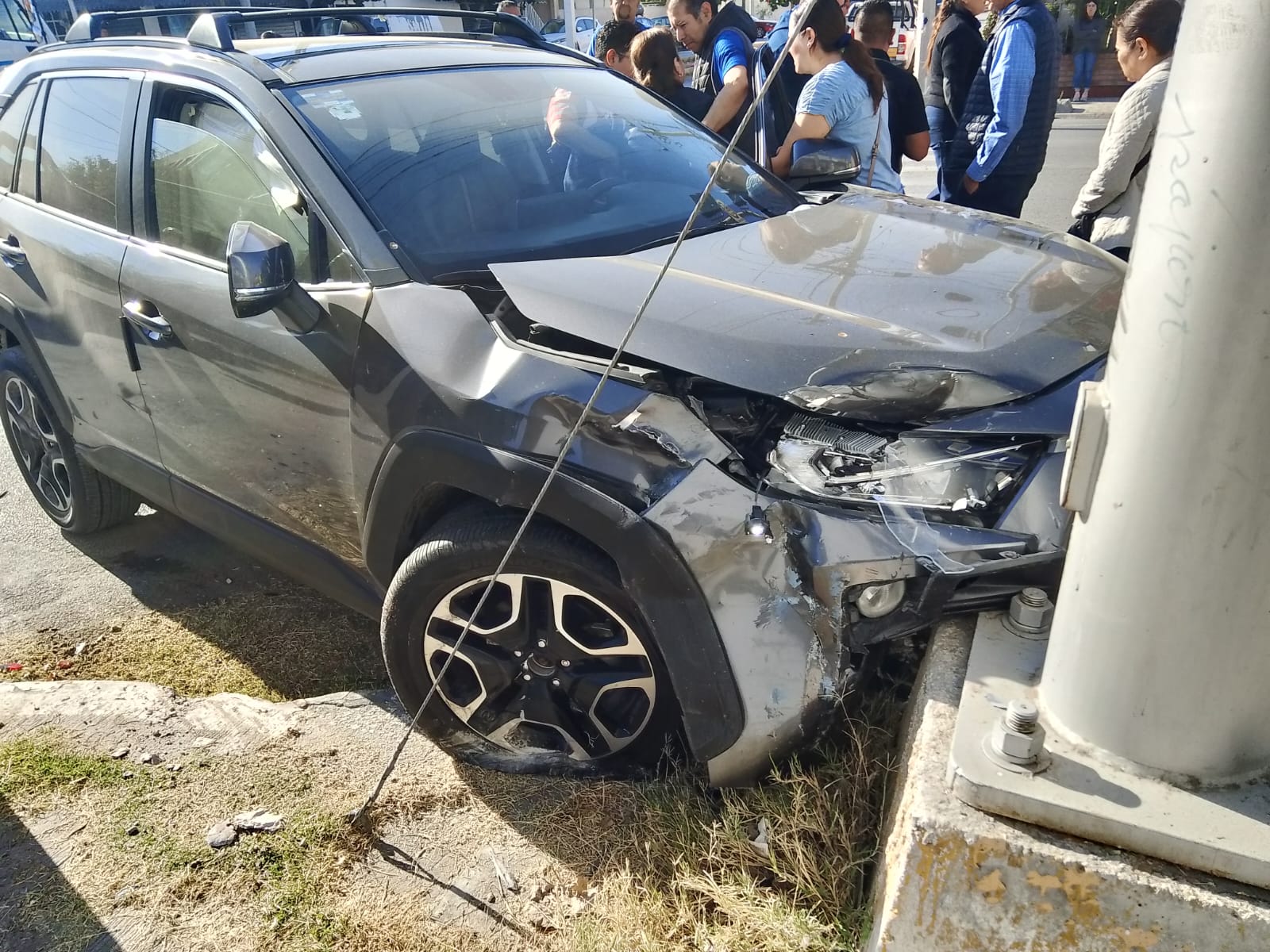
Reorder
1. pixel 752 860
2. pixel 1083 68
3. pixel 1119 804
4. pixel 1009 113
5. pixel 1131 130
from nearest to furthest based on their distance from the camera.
Result: pixel 1119 804 < pixel 752 860 < pixel 1131 130 < pixel 1009 113 < pixel 1083 68

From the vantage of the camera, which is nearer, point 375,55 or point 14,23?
point 375,55

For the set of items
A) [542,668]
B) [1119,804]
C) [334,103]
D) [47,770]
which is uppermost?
[334,103]

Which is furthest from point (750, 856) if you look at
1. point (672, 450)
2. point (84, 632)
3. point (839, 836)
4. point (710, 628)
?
point (84, 632)

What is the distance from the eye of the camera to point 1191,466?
1.37 m

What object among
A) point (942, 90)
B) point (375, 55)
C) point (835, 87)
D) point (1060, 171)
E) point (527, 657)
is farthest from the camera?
point (1060, 171)

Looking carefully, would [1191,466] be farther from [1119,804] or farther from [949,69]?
[949,69]

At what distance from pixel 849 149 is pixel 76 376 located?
2929mm

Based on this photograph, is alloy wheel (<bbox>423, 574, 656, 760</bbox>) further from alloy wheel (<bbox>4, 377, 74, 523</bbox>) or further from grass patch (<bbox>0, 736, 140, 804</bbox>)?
alloy wheel (<bbox>4, 377, 74, 523</bbox>)

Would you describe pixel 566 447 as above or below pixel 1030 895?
above

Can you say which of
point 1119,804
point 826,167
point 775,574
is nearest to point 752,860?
point 775,574

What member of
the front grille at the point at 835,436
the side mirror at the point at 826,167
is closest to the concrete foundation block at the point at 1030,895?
the front grille at the point at 835,436

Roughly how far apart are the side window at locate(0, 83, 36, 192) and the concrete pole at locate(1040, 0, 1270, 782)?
3901mm

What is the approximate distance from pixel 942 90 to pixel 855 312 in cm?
358

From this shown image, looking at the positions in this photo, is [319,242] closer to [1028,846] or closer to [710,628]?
[710,628]
